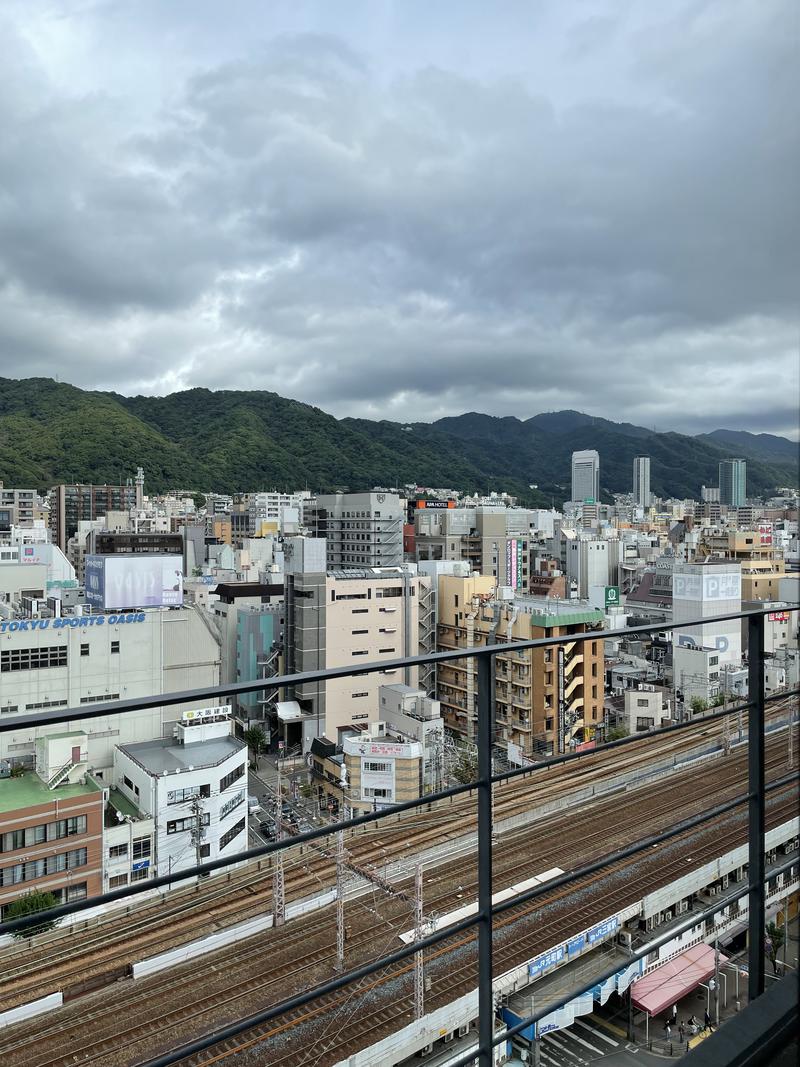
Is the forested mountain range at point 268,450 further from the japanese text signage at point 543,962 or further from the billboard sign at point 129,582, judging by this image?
the japanese text signage at point 543,962

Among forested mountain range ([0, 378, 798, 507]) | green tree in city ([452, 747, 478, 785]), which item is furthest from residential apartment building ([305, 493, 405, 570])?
green tree in city ([452, 747, 478, 785])

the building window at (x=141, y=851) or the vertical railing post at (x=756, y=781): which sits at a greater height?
the vertical railing post at (x=756, y=781)

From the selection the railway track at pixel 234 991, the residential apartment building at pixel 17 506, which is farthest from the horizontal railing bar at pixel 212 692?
the residential apartment building at pixel 17 506

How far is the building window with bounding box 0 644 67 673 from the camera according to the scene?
9406 mm

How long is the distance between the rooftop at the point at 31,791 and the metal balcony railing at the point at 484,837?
575 cm

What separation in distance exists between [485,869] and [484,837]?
0.04 metres

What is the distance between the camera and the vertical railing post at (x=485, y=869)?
90cm

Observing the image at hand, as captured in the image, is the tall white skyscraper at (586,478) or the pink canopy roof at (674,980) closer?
the pink canopy roof at (674,980)

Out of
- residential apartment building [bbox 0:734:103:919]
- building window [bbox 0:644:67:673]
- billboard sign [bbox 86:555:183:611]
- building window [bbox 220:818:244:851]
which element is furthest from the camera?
billboard sign [bbox 86:555:183:611]

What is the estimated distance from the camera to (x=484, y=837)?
0.94 metres

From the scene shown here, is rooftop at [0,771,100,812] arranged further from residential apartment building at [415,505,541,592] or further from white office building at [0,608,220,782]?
residential apartment building at [415,505,541,592]

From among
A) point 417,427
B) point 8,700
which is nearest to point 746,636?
point 8,700

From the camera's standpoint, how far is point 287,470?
4944cm

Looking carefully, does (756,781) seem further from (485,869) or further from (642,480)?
(642,480)
